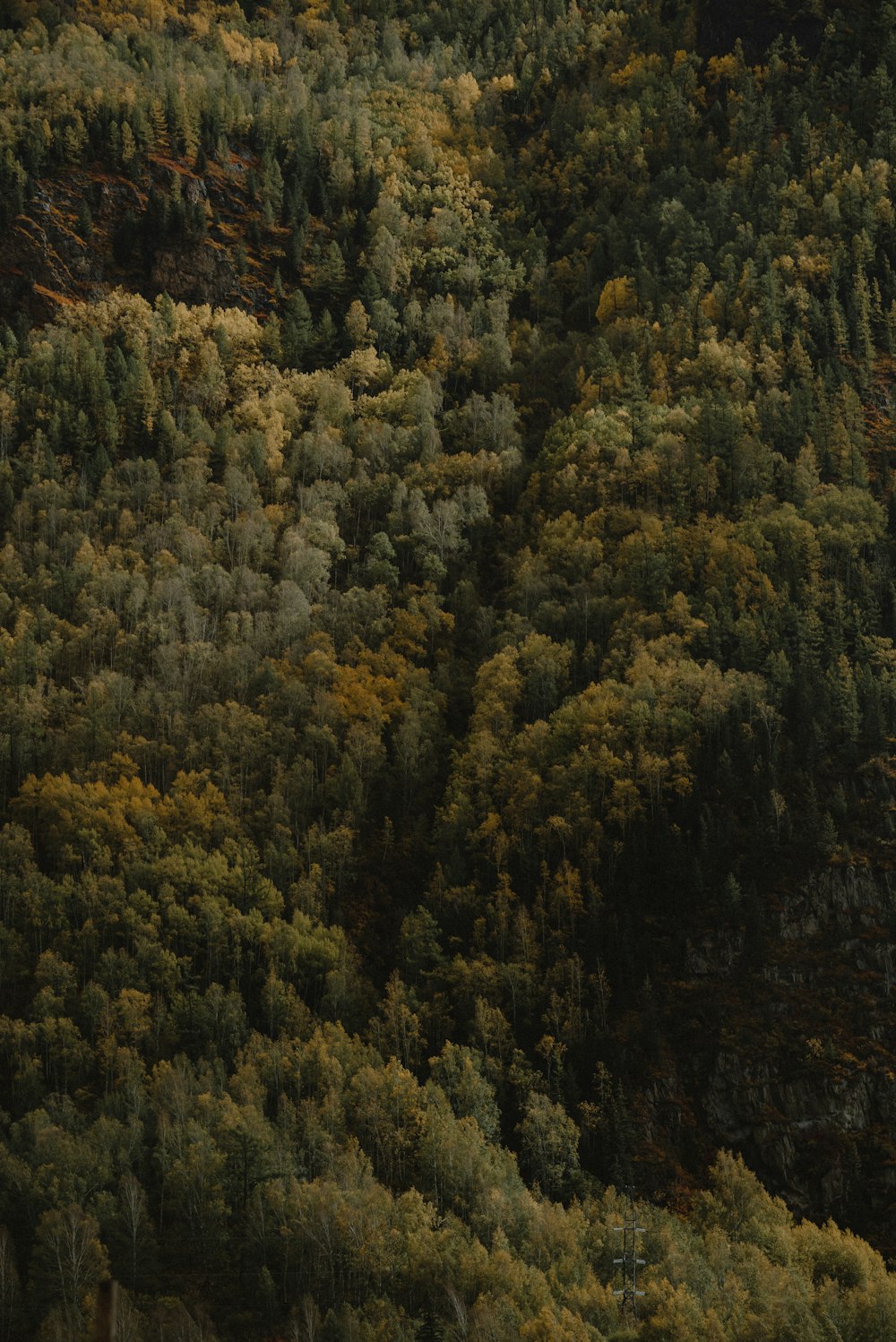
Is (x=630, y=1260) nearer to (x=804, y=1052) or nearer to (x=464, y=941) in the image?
(x=804, y=1052)

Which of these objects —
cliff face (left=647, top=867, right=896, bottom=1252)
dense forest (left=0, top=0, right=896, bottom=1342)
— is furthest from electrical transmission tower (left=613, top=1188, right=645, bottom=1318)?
cliff face (left=647, top=867, right=896, bottom=1252)

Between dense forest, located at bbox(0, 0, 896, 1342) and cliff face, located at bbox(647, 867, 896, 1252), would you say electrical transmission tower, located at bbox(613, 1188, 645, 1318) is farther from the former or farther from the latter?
cliff face, located at bbox(647, 867, 896, 1252)

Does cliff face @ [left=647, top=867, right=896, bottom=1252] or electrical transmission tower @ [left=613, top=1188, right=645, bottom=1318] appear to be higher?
cliff face @ [left=647, top=867, right=896, bottom=1252]

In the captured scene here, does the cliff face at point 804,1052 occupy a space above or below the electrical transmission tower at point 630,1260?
above

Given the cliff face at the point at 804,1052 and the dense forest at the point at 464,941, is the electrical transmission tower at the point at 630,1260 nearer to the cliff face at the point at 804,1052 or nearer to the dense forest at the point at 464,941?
the dense forest at the point at 464,941

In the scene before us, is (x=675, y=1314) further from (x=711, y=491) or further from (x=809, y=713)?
(x=711, y=491)

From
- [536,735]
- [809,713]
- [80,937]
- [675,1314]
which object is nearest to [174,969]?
[80,937]

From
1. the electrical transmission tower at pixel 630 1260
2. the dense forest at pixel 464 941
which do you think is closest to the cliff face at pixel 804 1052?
the dense forest at pixel 464 941

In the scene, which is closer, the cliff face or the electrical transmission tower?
the electrical transmission tower
